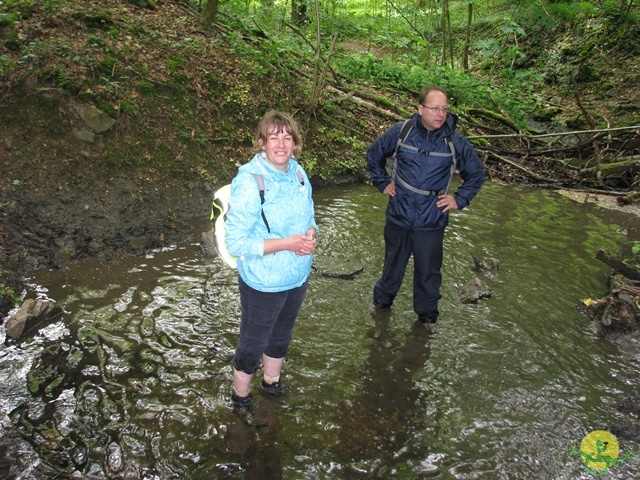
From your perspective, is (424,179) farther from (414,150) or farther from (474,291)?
(474,291)

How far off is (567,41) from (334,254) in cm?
1716

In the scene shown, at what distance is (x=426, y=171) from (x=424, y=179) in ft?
0.25

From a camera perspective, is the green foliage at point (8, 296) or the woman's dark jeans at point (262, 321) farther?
the green foliage at point (8, 296)

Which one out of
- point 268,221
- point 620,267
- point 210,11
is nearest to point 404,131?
point 268,221

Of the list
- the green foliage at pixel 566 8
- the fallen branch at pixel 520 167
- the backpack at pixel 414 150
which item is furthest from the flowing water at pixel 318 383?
the green foliage at pixel 566 8

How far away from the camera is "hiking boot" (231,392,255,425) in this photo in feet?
11.8

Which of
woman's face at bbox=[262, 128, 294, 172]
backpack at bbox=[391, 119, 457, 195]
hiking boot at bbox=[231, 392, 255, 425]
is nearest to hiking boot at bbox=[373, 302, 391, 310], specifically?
backpack at bbox=[391, 119, 457, 195]

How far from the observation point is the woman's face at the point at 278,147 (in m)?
3.01

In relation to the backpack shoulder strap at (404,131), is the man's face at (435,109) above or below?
above

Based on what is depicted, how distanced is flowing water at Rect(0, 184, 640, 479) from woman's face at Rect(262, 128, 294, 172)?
196 centimetres

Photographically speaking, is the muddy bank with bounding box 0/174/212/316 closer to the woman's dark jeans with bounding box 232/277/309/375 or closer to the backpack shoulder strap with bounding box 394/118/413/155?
the woman's dark jeans with bounding box 232/277/309/375

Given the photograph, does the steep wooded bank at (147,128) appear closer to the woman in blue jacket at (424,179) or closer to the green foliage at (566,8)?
the woman in blue jacket at (424,179)

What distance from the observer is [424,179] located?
4520mm

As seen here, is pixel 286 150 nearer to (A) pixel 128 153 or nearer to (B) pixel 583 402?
(B) pixel 583 402
